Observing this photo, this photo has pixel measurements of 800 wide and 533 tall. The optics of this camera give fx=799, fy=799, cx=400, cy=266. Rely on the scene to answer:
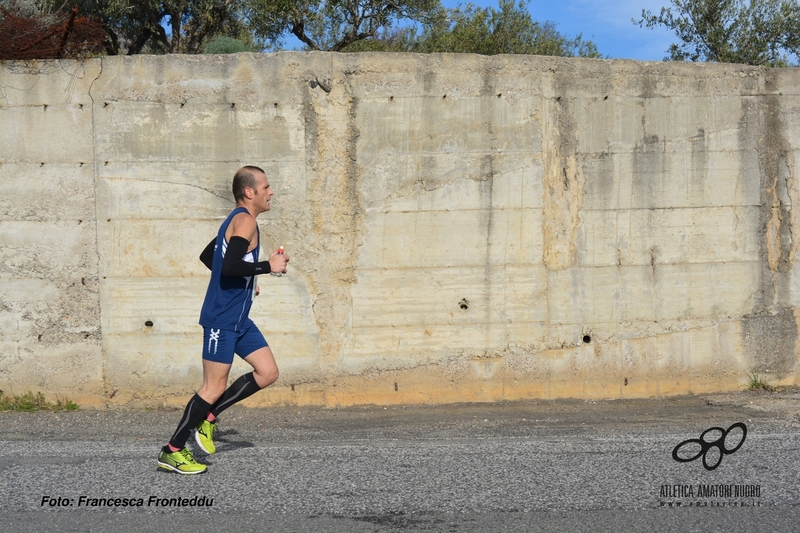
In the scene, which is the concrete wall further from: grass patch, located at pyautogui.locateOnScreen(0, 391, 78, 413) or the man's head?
the man's head

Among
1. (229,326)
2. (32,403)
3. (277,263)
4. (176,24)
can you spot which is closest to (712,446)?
(277,263)

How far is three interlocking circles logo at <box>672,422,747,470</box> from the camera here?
17.3 ft

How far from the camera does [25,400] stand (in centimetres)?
695

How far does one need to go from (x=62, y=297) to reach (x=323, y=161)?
101 inches

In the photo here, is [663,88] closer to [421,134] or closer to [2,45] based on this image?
[421,134]

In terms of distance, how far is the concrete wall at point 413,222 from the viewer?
695cm

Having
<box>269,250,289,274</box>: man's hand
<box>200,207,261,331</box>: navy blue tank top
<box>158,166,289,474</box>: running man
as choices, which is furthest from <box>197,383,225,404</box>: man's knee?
<box>269,250,289,274</box>: man's hand

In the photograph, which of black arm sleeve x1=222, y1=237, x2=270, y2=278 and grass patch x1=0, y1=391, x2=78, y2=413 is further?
grass patch x1=0, y1=391, x2=78, y2=413

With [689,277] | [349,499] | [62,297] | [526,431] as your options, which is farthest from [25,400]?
[689,277]

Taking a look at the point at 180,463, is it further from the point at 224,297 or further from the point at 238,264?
the point at 238,264

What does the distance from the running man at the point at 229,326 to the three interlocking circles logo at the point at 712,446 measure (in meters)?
2.82

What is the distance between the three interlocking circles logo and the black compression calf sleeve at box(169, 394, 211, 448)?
3105mm

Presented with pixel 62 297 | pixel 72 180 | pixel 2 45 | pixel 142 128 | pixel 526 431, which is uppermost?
pixel 2 45

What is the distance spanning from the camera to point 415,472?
16.6 ft
